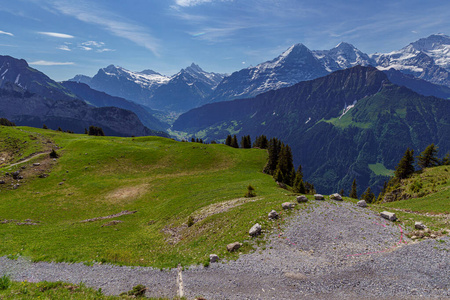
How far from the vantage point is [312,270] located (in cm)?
1623

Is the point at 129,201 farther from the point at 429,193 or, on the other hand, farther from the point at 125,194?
the point at 429,193

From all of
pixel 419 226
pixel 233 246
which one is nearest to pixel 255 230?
pixel 233 246

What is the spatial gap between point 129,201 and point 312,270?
39633 mm

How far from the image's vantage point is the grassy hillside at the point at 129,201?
907 inches

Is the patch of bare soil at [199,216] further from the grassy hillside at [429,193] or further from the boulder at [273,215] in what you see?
the grassy hillside at [429,193]

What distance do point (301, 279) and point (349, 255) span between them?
532 cm

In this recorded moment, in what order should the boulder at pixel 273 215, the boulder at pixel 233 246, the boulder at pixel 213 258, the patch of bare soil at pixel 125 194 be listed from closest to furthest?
the boulder at pixel 213 258 → the boulder at pixel 233 246 → the boulder at pixel 273 215 → the patch of bare soil at pixel 125 194

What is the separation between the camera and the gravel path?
14384 millimetres

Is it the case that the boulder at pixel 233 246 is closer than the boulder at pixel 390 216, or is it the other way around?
the boulder at pixel 233 246

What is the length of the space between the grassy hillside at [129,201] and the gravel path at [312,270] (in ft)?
7.08

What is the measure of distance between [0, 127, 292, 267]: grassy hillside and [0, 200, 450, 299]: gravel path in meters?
2.16

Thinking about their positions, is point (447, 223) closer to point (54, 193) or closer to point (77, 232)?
point (77, 232)

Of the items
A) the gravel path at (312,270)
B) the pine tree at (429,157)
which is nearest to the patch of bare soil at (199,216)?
the gravel path at (312,270)

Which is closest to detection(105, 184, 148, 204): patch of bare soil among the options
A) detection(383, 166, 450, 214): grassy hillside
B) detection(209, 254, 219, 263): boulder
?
detection(209, 254, 219, 263): boulder
